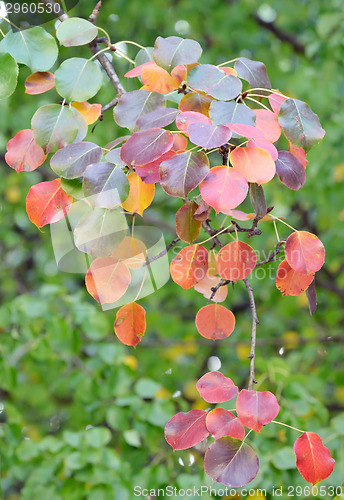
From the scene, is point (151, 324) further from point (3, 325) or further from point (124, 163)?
point (124, 163)

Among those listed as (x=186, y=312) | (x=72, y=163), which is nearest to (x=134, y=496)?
(x=72, y=163)

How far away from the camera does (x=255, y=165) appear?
458 mm

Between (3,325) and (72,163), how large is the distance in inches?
33.1

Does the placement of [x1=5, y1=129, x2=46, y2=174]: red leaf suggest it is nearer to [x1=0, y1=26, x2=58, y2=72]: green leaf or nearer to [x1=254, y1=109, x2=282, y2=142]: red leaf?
[x1=0, y1=26, x2=58, y2=72]: green leaf

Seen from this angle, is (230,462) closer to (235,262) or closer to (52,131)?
(235,262)

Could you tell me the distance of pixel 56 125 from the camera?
1.78 ft

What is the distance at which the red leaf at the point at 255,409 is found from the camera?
46cm

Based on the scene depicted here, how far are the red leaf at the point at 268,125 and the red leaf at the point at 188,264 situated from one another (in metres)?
0.12

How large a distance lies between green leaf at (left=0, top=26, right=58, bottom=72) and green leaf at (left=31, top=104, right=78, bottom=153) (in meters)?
0.08

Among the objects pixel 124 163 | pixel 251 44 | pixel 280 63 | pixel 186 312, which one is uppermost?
pixel 124 163

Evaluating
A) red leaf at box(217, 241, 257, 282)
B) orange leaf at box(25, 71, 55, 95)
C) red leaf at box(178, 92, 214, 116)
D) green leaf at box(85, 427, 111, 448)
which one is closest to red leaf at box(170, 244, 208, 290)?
red leaf at box(217, 241, 257, 282)

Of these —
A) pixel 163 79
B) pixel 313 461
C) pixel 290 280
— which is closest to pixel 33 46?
pixel 163 79

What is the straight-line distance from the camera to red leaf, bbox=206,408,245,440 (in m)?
0.47

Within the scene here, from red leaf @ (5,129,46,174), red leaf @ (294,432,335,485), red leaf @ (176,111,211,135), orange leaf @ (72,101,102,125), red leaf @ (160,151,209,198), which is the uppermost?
red leaf @ (176,111,211,135)
